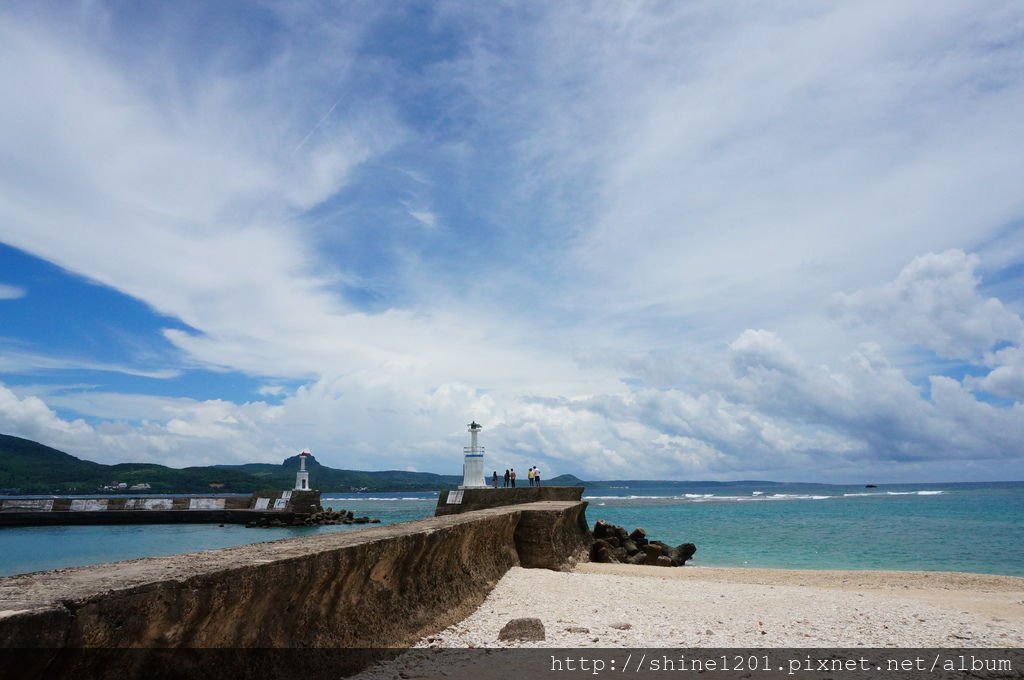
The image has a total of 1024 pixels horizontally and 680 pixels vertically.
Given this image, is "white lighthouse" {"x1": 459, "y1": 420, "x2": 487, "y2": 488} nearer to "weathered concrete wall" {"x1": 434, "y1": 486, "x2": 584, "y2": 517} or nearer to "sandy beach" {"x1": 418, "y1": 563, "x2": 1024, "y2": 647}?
"weathered concrete wall" {"x1": 434, "y1": 486, "x2": 584, "y2": 517}

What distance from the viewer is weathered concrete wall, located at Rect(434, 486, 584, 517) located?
18703 millimetres

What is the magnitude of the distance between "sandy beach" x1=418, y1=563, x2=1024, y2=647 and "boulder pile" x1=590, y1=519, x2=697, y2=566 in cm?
627

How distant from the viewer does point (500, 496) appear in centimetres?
2106

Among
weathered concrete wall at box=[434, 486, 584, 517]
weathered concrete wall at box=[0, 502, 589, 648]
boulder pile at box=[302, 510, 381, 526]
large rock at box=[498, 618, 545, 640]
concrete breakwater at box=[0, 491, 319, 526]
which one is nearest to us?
weathered concrete wall at box=[0, 502, 589, 648]

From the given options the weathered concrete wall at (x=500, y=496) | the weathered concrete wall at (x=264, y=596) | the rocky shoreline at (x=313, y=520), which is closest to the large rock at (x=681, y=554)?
the weathered concrete wall at (x=500, y=496)

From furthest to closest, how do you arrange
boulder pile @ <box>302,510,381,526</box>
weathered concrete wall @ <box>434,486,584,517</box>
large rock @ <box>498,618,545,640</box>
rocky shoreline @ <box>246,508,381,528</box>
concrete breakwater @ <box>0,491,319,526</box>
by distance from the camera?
concrete breakwater @ <box>0,491,319,526</box> → rocky shoreline @ <box>246,508,381,528</box> → boulder pile @ <box>302,510,381,526</box> → weathered concrete wall @ <box>434,486,584,517</box> → large rock @ <box>498,618,545,640</box>

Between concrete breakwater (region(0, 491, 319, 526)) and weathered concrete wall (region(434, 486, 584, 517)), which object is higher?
weathered concrete wall (region(434, 486, 584, 517))

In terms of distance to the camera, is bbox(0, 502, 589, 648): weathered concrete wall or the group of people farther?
the group of people

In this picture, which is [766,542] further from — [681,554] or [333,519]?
[333,519]

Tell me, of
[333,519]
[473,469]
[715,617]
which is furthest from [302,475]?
[715,617]

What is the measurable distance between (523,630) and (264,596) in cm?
254

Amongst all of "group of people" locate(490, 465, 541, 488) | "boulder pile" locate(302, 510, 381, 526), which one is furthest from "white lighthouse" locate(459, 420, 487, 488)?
"boulder pile" locate(302, 510, 381, 526)

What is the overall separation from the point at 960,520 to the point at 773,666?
42.4 meters

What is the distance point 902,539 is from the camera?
28125 millimetres
